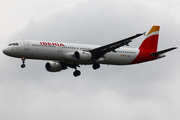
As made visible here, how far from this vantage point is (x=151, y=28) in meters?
70.1

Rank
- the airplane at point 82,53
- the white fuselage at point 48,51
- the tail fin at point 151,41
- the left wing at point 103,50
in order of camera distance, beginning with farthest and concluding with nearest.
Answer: the tail fin at point 151,41 < the left wing at point 103,50 < the airplane at point 82,53 < the white fuselage at point 48,51

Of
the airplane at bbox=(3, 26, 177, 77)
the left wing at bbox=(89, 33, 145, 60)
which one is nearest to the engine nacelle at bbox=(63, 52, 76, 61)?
the airplane at bbox=(3, 26, 177, 77)

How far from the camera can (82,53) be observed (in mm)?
57906

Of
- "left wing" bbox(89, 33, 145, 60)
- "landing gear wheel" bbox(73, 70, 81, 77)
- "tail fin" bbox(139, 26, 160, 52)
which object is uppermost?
"tail fin" bbox(139, 26, 160, 52)

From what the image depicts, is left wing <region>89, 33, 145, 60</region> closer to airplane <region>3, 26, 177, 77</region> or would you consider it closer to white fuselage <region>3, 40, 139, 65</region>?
airplane <region>3, 26, 177, 77</region>

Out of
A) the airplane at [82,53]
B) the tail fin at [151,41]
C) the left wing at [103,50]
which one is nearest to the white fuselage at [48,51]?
the airplane at [82,53]

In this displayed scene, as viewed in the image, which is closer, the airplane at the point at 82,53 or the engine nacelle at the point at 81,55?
the airplane at the point at 82,53

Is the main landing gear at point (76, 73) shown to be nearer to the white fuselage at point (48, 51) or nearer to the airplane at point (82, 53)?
the airplane at point (82, 53)

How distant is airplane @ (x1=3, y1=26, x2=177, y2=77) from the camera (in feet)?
183

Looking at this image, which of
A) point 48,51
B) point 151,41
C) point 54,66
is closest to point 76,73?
point 54,66

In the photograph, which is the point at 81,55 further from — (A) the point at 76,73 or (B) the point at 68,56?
(A) the point at 76,73

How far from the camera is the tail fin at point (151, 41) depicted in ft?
222

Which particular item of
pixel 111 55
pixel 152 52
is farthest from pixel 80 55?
pixel 152 52

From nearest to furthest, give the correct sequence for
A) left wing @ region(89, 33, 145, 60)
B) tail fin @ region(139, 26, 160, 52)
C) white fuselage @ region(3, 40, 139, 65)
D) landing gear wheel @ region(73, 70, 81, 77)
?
1. white fuselage @ region(3, 40, 139, 65)
2. left wing @ region(89, 33, 145, 60)
3. landing gear wheel @ region(73, 70, 81, 77)
4. tail fin @ region(139, 26, 160, 52)
